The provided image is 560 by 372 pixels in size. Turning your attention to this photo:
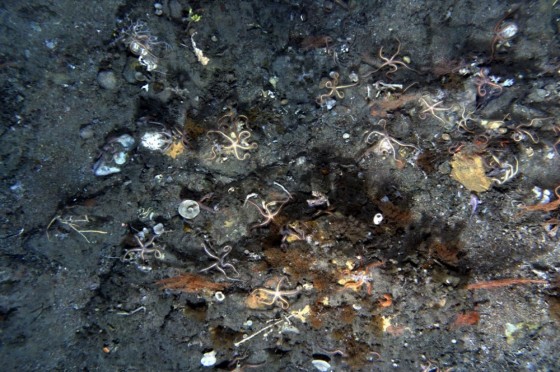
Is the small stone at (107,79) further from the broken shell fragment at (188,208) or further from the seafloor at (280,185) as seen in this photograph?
the broken shell fragment at (188,208)

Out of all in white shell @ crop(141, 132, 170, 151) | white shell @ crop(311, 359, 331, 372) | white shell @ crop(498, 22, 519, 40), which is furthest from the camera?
white shell @ crop(311, 359, 331, 372)

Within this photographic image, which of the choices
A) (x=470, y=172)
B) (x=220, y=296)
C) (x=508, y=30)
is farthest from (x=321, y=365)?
(x=508, y=30)

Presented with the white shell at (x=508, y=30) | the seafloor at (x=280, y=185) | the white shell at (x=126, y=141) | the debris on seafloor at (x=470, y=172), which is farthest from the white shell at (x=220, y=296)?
the white shell at (x=508, y=30)

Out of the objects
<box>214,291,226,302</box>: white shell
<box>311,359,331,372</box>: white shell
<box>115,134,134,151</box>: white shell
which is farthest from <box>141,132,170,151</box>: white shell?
<box>311,359,331,372</box>: white shell

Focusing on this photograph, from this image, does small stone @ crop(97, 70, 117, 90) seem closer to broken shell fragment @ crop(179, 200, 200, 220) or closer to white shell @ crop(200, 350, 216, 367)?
broken shell fragment @ crop(179, 200, 200, 220)

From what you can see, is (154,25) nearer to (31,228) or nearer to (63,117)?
(63,117)

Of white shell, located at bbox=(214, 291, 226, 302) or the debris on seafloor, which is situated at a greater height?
the debris on seafloor

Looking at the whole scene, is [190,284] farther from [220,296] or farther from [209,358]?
[209,358]

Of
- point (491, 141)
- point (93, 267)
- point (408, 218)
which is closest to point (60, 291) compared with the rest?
point (93, 267)
